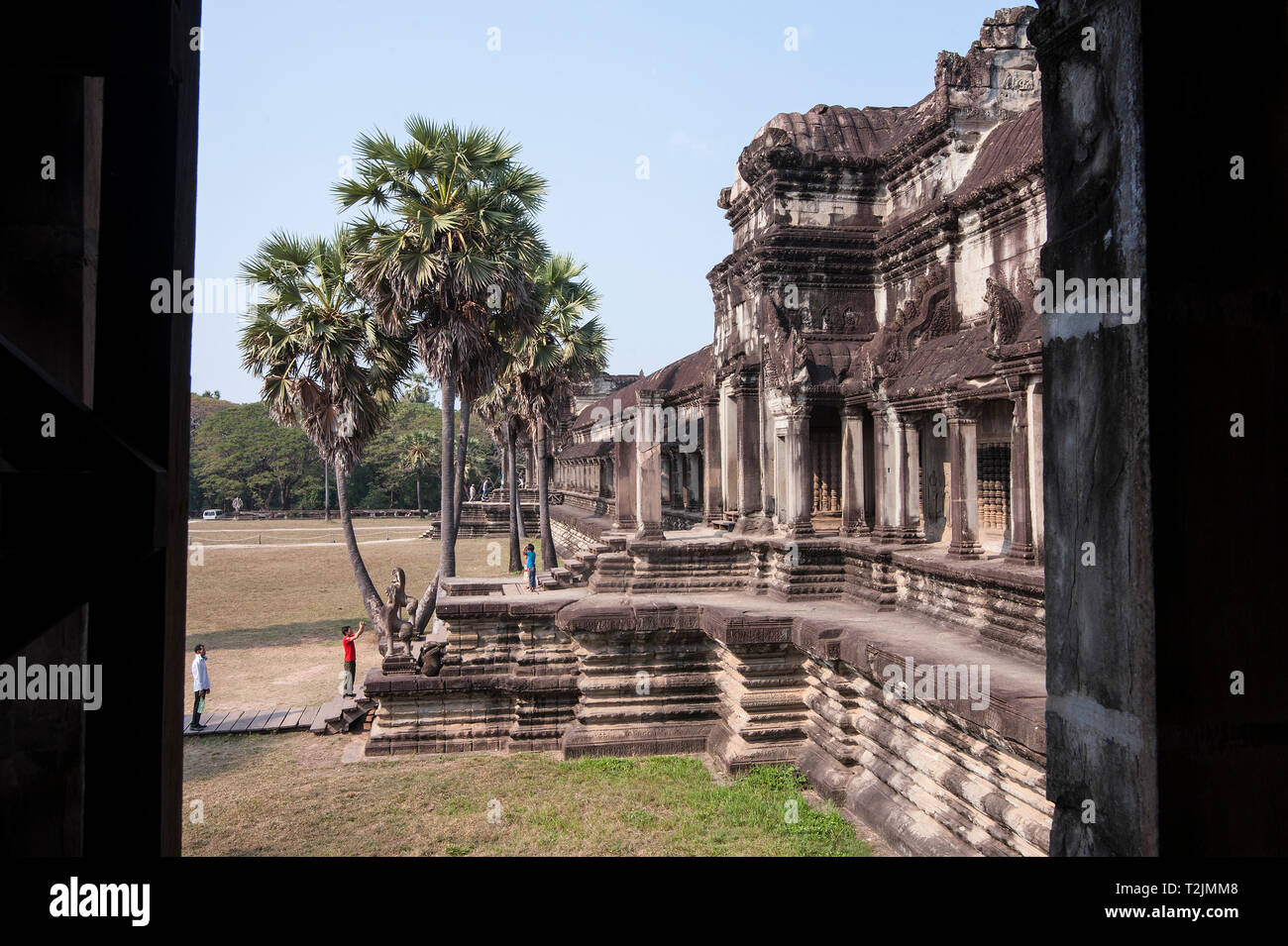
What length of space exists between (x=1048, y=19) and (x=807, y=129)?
45.2 feet

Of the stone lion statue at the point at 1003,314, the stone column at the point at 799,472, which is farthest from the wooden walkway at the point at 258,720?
the stone lion statue at the point at 1003,314

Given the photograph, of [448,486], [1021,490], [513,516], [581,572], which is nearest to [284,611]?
[513,516]

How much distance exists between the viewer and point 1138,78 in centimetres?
168

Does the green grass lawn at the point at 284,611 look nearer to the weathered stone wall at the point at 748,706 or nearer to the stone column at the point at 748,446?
the weathered stone wall at the point at 748,706

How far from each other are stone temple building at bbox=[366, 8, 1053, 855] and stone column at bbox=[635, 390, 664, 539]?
0.04 m

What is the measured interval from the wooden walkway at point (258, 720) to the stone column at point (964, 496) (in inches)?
370

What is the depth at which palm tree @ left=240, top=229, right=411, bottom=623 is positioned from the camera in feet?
52.5

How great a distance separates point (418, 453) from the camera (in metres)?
63.4

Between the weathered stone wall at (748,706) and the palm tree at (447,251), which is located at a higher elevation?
the palm tree at (447,251)

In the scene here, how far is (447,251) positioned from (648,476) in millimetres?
5604

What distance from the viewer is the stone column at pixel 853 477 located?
13.4 m

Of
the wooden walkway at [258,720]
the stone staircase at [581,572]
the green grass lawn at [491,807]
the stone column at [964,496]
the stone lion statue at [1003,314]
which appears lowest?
the green grass lawn at [491,807]

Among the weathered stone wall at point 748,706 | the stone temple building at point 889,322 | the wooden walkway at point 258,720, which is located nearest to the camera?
the weathered stone wall at point 748,706
